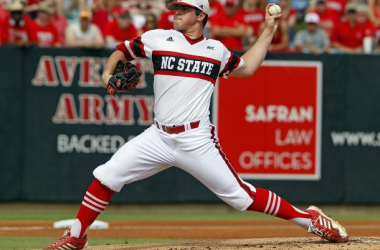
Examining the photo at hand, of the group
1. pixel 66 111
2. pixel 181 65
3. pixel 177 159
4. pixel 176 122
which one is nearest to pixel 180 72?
pixel 181 65

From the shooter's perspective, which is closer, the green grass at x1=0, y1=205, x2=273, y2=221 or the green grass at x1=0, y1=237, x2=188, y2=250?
the green grass at x1=0, y1=237, x2=188, y2=250

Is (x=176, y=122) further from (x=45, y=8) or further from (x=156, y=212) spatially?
(x=45, y=8)

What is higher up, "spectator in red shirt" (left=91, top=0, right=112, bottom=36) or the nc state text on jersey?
"spectator in red shirt" (left=91, top=0, right=112, bottom=36)

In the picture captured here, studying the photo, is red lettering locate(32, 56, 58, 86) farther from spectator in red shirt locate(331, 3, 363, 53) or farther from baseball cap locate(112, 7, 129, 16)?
spectator in red shirt locate(331, 3, 363, 53)

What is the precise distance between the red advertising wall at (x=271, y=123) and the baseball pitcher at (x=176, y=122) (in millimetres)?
5864

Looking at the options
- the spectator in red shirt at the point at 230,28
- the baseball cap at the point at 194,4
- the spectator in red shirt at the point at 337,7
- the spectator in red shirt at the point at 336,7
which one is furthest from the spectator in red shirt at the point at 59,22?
the baseball cap at the point at 194,4

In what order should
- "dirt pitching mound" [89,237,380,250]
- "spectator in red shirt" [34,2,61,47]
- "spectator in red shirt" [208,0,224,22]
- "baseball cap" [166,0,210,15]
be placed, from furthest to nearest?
"spectator in red shirt" [208,0,224,22] → "spectator in red shirt" [34,2,61,47] → "dirt pitching mound" [89,237,380,250] → "baseball cap" [166,0,210,15]

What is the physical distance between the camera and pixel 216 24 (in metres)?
14.2

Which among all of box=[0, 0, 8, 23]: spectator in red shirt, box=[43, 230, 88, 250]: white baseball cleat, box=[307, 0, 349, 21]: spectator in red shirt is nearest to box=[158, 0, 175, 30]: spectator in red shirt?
box=[0, 0, 8, 23]: spectator in red shirt

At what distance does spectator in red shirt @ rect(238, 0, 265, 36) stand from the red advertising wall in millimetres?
1909

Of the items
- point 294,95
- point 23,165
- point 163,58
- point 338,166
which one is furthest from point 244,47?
point 163,58

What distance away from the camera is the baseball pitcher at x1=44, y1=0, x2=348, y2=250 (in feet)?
22.3

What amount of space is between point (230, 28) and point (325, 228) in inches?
284

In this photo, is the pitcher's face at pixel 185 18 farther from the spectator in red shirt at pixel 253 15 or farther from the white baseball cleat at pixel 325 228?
the spectator in red shirt at pixel 253 15
